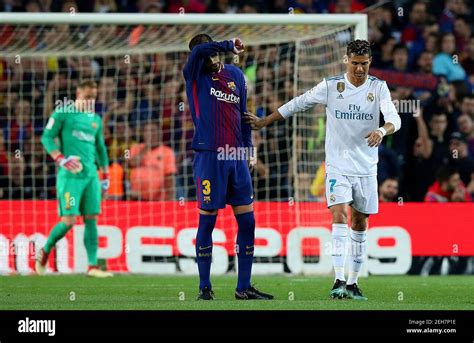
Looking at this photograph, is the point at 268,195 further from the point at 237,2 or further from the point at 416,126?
the point at 237,2

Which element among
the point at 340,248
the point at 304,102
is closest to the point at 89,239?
the point at 304,102

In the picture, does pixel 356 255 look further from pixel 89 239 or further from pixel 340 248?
pixel 89 239

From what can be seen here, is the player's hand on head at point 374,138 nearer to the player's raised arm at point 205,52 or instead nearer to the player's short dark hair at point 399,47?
the player's raised arm at point 205,52

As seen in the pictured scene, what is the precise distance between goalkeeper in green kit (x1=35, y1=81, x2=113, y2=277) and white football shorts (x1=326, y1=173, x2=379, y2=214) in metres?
4.37

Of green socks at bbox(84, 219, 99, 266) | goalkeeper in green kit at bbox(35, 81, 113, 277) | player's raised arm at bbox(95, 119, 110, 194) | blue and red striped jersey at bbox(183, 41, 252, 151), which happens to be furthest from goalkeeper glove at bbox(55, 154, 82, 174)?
blue and red striped jersey at bbox(183, 41, 252, 151)

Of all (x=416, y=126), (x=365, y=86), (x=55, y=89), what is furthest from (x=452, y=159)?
(x=365, y=86)

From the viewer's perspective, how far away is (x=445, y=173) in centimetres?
1580

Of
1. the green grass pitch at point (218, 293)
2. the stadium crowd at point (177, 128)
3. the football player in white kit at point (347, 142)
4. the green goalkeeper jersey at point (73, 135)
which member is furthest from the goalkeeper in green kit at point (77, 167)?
the football player in white kit at point (347, 142)

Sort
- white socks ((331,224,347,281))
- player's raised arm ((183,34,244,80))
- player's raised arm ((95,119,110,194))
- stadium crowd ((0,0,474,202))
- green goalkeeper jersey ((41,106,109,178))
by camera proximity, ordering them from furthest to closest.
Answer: stadium crowd ((0,0,474,202))
player's raised arm ((95,119,110,194))
green goalkeeper jersey ((41,106,109,178))
white socks ((331,224,347,281))
player's raised arm ((183,34,244,80))

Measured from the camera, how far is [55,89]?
16.5 metres

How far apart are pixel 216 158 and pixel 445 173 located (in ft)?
22.4

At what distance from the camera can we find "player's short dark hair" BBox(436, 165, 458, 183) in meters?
15.8

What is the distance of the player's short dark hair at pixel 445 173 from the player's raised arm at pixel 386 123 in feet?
19.8

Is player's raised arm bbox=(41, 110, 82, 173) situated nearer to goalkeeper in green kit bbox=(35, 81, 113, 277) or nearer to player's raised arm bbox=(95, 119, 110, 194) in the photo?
goalkeeper in green kit bbox=(35, 81, 113, 277)
